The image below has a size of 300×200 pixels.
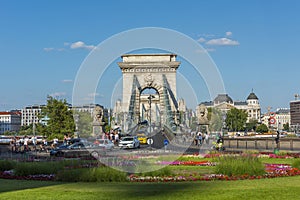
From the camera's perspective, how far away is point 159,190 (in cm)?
1628

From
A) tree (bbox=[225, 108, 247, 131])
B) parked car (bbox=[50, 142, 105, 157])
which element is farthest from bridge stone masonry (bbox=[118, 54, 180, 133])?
parked car (bbox=[50, 142, 105, 157])

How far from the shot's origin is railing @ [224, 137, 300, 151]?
38625 mm

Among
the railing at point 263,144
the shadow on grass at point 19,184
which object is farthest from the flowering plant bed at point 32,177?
the railing at point 263,144

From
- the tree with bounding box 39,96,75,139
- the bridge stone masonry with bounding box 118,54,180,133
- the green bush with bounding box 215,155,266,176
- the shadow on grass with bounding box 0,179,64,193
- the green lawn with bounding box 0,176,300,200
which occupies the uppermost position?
the bridge stone masonry with bounding box 118,54,180,133

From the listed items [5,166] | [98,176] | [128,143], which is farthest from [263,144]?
[98,176]

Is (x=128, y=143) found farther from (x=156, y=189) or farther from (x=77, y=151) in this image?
(x=156, y=189)

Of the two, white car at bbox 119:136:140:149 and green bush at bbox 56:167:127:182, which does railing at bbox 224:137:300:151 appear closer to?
white car at bbox 119:136:140:149

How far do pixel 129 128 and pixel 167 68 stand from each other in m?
17.2

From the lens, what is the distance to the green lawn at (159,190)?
1499 cm

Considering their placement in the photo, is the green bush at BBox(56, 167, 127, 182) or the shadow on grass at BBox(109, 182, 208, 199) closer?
the shadow on grass at BBox(109, 182, 208, 199)

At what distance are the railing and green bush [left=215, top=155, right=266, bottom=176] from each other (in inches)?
733

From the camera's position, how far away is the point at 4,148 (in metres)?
46.2

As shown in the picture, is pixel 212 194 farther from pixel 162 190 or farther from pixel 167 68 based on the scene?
pixel 167 68

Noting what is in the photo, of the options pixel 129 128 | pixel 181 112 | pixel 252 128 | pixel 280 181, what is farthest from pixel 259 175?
pixel 252 128
